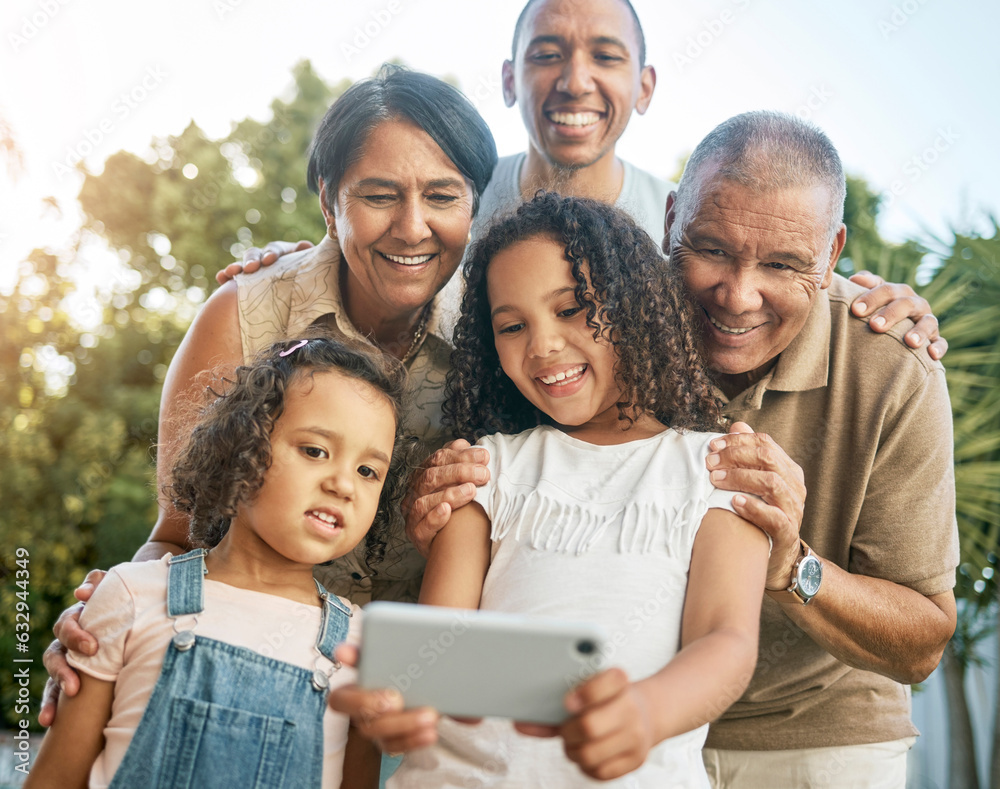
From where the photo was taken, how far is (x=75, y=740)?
6.67ft

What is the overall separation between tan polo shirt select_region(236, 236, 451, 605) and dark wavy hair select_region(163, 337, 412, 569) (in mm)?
302

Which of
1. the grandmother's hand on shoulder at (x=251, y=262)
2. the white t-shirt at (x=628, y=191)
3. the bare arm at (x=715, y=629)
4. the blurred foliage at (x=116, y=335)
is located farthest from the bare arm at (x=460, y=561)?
the blurred foliage at (x=116, y=335)

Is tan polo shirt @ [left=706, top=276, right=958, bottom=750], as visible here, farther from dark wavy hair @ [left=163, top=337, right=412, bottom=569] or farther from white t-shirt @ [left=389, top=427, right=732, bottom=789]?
dark wavy hair @ [left=163, top=337, right=412, bottom=569]

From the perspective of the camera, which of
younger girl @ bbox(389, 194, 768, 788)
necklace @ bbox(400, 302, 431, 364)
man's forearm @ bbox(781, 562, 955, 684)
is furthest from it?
necklace @ bbox(400, 302, 431, 364)

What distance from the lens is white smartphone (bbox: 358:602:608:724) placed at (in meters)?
1.37

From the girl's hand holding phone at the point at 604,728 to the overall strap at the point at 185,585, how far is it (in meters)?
1.09

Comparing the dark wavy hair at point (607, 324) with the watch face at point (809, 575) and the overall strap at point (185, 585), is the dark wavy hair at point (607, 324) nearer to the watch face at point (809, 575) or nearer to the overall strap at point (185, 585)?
the watch face at point (809, 575)

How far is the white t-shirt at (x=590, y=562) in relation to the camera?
1840 mm

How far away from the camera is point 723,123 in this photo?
2.72 m

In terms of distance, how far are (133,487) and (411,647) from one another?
1141cm

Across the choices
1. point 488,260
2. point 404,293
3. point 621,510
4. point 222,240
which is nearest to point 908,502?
point 621,510

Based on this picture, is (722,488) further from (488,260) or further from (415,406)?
(415,406)

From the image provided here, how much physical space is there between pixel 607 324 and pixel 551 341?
0.54 feet

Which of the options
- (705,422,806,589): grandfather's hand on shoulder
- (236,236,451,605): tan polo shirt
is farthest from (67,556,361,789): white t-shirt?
(705,422,806,589): grandfather's hand on shoulder
